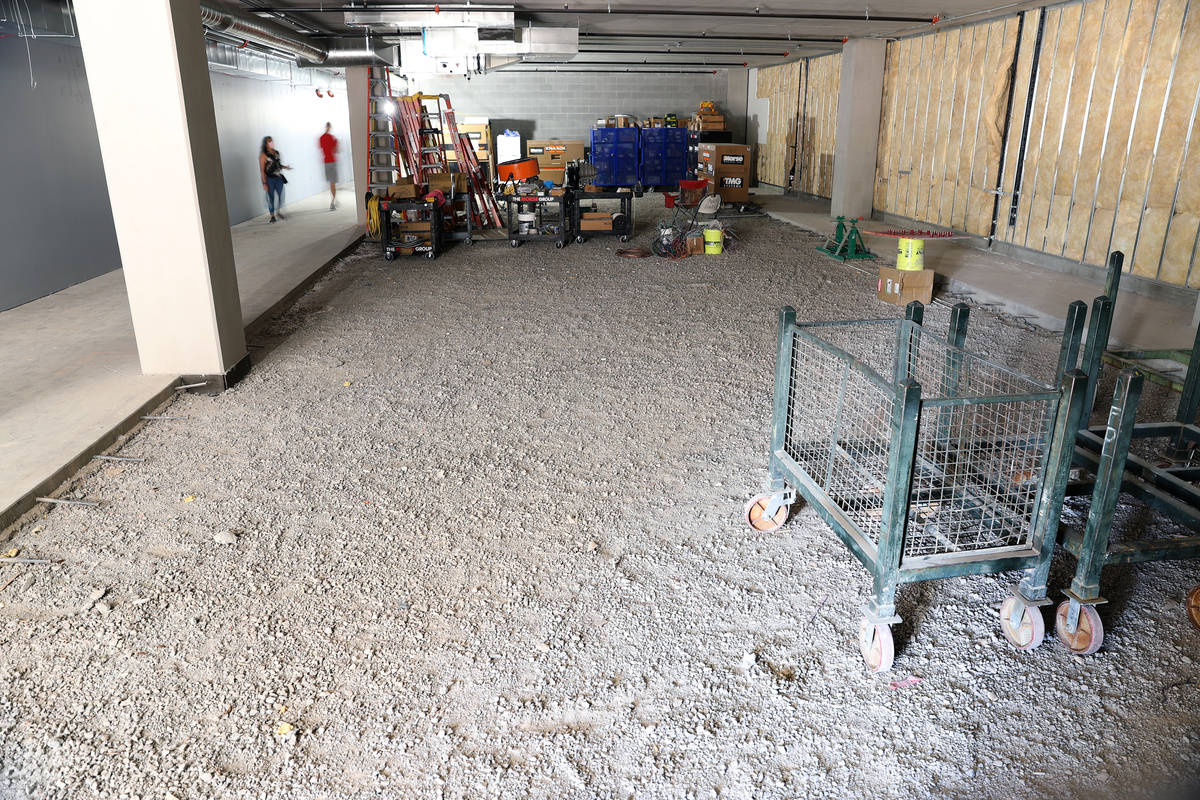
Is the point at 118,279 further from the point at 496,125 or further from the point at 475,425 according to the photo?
the point at 496,125

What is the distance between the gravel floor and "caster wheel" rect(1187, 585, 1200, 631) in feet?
0.18

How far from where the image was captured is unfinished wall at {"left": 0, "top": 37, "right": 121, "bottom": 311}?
23.1 feet

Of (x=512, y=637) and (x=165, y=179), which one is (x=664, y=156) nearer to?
(x=165, y=179)

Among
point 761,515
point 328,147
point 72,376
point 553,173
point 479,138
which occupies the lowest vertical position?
point 761,515

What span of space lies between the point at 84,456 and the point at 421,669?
2730 millimetres

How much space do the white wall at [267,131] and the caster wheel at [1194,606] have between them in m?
10.3

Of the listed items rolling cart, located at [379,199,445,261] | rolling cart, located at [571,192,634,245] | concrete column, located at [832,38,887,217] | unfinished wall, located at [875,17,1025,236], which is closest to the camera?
unfinished wall, located at [875,17,1025,236]

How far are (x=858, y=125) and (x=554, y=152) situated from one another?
8083mm

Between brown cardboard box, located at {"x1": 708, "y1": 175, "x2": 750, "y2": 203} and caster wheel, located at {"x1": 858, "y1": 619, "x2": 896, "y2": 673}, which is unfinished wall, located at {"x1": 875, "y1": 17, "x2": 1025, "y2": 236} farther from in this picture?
caster wheel, located at {"x1": 858, "y1": 619, "x2": 896, "y2": 673}

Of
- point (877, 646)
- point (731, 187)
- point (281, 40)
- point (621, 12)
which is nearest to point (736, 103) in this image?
point (731, 187)

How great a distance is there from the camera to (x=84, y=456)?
422 centimetres

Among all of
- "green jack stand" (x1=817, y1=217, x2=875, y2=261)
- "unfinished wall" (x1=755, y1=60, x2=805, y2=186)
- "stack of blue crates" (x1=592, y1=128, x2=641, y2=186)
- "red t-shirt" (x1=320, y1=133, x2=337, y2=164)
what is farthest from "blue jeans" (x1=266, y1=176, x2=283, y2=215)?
"unfinished wall" (x1=755, y1=60, x2=805, y2=186)

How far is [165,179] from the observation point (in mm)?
4938

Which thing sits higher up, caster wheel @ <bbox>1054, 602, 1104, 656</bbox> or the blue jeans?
the blue jeans
